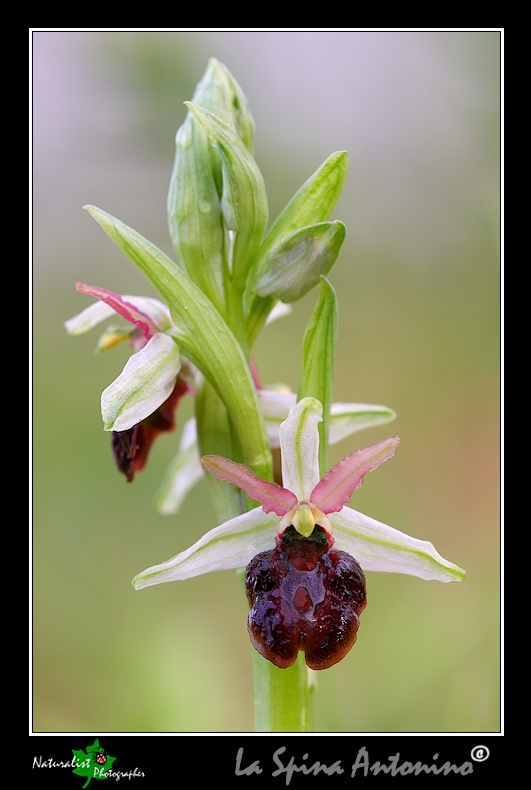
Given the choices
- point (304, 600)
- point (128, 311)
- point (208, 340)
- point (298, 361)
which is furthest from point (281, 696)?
point (298, 361)

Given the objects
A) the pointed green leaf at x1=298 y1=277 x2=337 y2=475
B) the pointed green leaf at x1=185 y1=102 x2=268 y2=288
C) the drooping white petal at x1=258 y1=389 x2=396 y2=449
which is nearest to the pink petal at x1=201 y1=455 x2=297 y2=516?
the pointed green leaf at x1=298 y1=277 x2=337 y2=475

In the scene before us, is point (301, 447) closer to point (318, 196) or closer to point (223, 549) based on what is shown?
point (223, 549)

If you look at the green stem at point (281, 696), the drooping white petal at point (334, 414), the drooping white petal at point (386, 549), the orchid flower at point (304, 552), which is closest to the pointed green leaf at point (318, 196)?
the drooping white petal at point (334, 414)

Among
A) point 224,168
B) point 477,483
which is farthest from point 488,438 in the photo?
point 224,168

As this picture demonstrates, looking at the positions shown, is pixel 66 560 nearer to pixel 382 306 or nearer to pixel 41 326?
pixel 41 326

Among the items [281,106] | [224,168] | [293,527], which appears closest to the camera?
[293,527]

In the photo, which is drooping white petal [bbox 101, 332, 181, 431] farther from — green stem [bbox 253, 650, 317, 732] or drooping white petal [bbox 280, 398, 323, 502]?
green stem [bbox 253, 650, 317, 732]
